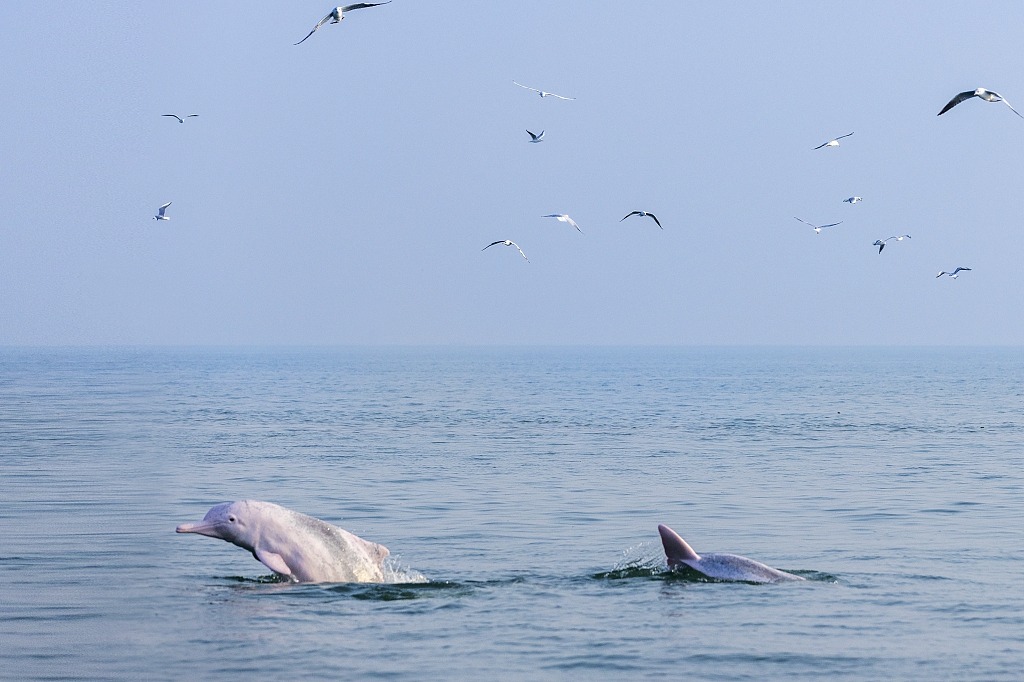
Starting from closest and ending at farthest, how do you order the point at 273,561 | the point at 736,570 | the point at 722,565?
the point at 273,561
the point at 736,570
the point at 722,565

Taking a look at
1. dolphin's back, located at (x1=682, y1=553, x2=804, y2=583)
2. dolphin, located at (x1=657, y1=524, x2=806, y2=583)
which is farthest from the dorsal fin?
dolphin's back, located at (x1=682, y1=553, x2=804, y2=583)

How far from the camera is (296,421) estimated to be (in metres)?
63.3

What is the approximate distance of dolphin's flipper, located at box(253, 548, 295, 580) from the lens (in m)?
18.1

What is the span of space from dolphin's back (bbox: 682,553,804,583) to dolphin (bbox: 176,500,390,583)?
4.43 meters

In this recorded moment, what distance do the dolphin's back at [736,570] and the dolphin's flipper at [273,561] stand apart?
550 cm

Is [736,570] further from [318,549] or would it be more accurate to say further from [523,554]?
[318,549]

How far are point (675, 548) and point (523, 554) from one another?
3783mm

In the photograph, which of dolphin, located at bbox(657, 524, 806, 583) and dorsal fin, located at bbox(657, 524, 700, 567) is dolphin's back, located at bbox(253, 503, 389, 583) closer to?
dorsal fin, located at bbox(657, 524, 700, 567)

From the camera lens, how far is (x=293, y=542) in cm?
1842

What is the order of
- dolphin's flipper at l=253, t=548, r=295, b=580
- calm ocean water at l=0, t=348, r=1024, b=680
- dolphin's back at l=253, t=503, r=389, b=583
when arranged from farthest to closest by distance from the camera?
dolphin's back at l=253, t=503, r=389, b=583 < dolphin's flipper at l=253, t=548, r=295, b=580 < calm ocean water at l=0, t=348, r=1024, b=680

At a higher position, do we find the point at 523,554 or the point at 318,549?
the point at 318,549

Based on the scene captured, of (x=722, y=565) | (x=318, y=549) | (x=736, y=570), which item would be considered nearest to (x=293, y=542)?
(x=318, y=549)

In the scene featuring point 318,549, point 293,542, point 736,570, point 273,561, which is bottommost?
point 736,570

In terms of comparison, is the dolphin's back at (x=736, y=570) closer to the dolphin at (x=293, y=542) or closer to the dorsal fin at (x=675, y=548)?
the dorsal fin at (x=675, y=548)
